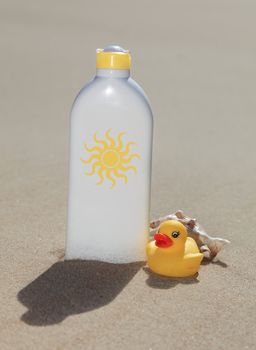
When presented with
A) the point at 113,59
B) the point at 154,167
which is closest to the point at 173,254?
the point at 113,59

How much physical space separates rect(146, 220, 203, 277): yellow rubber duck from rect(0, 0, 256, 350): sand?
0.13 feet

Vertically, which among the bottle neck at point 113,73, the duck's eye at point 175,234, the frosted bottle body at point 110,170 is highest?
the bottle neck at point 113,73

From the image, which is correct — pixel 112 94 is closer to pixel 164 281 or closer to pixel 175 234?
pixel 175 234

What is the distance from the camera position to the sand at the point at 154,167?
1.86 m

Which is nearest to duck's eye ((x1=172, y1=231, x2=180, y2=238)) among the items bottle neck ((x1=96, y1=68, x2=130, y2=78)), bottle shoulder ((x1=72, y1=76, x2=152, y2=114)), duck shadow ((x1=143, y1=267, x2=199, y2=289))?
duck shadow ((x1=143, y1=267, x2=199, y2=289))

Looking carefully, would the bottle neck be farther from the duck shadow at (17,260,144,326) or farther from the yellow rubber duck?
the duck shadow at (17,260,144,326)

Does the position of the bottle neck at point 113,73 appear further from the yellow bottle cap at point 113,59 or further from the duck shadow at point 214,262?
the duck shadow at point 214,262

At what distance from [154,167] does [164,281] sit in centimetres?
147

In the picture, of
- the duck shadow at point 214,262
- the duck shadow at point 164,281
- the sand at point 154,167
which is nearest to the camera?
the sand at point 154,167

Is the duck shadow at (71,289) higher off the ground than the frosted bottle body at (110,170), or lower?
lower

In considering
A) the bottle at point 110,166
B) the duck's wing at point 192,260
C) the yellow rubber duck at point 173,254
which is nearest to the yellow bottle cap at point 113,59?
the bottle at point 110,166

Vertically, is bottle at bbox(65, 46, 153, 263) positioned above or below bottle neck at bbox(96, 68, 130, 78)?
below

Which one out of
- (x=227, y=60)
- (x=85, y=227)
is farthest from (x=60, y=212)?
(x=227, y=60)

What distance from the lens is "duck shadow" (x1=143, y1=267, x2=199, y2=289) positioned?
2.11 m
